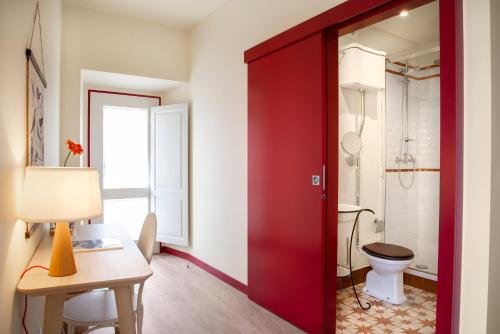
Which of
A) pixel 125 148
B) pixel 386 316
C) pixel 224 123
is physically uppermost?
pixel 224 123

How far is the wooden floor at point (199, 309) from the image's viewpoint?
8.17 feet

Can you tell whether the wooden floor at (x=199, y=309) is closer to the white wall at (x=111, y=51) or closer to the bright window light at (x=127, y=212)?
the bright window light at (x=127, y=212)

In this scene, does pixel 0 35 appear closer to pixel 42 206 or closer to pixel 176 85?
pixel 42 206

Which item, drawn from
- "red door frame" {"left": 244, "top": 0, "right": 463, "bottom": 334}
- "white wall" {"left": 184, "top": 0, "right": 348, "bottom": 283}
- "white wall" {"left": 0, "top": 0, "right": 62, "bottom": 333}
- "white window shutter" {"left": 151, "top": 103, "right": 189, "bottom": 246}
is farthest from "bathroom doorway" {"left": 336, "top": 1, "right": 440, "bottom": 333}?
"white wall" {"left": 0, "top": 0, "right": 62, "bottom": 333}

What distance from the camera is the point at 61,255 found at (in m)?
1.50

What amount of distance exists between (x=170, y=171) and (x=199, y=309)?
208 centimetres

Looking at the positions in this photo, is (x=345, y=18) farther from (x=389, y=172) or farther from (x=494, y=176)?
(x=389, y=172)

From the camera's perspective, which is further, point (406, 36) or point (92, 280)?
point (406, 36)

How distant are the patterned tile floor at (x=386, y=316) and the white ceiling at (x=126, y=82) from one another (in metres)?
3.25

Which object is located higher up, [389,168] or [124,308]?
[389,168]

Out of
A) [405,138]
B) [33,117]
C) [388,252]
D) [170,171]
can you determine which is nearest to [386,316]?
[388,252]

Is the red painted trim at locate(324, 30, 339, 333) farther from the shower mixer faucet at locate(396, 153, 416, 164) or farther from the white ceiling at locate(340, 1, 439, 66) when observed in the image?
the shower mixer faucet at locate(396, 153, 416, 164)

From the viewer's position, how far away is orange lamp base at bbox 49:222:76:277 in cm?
148

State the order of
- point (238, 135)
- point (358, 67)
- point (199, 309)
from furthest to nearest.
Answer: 1. point (238, 135)
2. point (358, 67)
3. point (199, 309)
